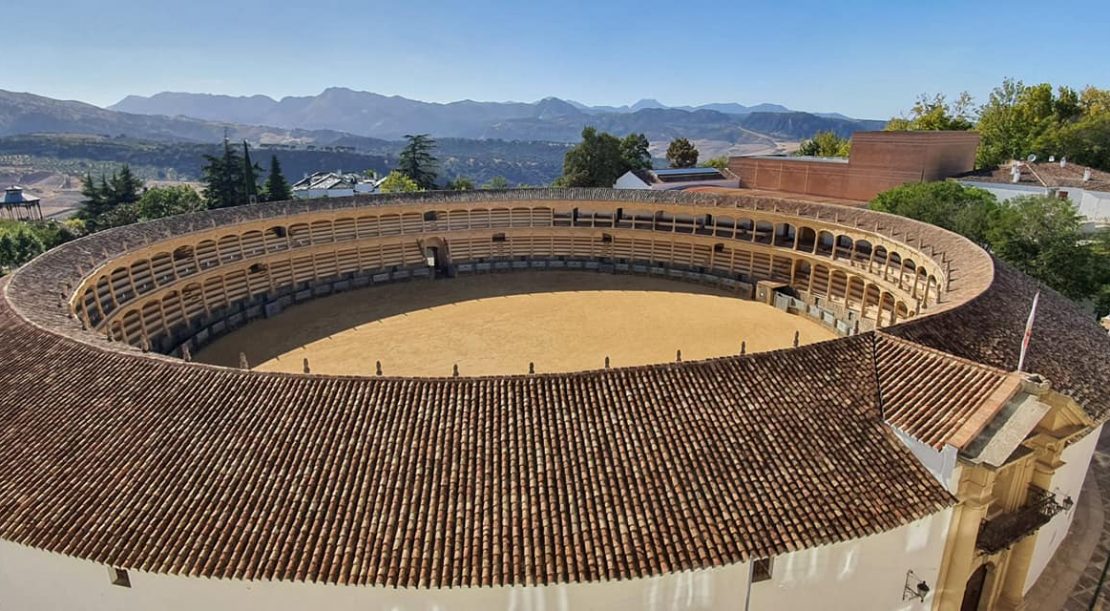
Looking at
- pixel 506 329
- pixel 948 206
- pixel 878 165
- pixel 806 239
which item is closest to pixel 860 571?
pixel 506 329

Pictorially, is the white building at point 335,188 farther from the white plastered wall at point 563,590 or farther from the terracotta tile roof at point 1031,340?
the terracotta tile roof at point 1031,340

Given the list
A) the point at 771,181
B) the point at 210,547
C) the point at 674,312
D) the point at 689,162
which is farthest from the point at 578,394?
the point at 689,162

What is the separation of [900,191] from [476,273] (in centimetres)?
3381

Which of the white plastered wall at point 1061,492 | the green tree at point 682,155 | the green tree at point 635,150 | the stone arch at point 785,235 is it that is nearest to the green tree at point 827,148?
the green tree at point 682,155

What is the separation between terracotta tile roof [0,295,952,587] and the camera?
1177cm

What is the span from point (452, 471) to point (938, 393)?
11513 mm

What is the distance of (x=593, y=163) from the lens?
8231 centimetres

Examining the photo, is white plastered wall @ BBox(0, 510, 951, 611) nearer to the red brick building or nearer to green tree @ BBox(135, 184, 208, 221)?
the red brick building

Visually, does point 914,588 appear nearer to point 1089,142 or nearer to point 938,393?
point 938,393

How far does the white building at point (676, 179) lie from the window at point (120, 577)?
65928 mm

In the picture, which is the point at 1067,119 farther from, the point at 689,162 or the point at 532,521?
the point at 532,521

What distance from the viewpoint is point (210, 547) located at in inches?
467

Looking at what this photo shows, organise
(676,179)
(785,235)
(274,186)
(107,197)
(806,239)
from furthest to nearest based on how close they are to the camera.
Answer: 1. (676,179)
2. (274,186)
3. (107,197)
4. (785,235)
5. (806,239)

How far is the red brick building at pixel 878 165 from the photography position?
198 feet
